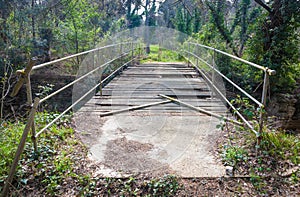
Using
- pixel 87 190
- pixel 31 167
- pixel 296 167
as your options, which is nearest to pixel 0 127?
pixel 31 167

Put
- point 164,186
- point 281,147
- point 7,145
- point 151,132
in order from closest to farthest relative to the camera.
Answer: point 164,186, point 281,147, point 7,145, point 151,132

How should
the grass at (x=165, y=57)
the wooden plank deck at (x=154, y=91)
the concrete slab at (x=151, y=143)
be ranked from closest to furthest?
the concrete slab at (x=151, y=143) → the wooden plank deck at (x=154, y=91) → the grass at (x=165, y=57)

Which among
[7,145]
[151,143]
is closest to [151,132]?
[151,143]

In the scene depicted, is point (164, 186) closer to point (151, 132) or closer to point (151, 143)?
point (151, 143)

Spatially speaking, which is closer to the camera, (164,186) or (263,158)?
(164,186)

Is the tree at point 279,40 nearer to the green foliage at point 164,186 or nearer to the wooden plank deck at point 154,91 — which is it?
the wooden plank deck at point 154,91

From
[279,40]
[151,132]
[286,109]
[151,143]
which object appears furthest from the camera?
[286,109]

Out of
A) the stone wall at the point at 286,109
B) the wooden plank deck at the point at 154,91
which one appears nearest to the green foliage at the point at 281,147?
the wooden plank deck at the point at 154,91

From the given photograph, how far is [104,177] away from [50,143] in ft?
2.53

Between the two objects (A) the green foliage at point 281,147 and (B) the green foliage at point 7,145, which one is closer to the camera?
(B) the green foliage at point 7,145

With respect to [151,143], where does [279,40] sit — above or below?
above

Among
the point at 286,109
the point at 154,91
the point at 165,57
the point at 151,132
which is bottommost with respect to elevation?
the point at 286,109

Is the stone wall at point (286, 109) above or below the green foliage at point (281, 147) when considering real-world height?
below

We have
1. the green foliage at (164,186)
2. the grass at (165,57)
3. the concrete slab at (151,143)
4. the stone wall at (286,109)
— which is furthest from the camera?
the grass at (165,57)
